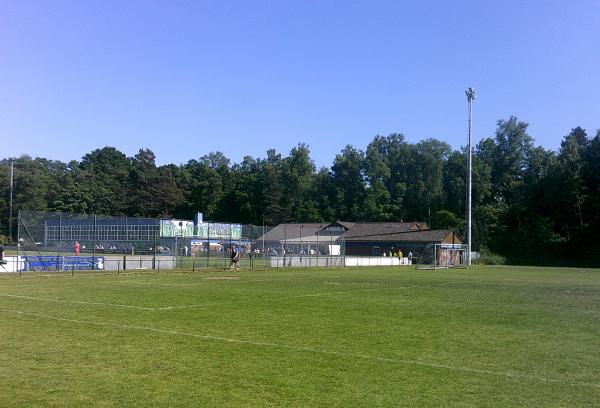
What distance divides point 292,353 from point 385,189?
364 feet

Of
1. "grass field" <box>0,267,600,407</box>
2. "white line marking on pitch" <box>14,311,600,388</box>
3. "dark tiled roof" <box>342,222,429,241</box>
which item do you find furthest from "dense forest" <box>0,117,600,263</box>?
"white line marking on pitch" <box>14,311,600,388</box>

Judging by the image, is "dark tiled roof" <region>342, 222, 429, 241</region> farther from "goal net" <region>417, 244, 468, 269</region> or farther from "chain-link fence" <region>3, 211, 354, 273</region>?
"chain-link fence" <region>3, 211, 354, 273</region>

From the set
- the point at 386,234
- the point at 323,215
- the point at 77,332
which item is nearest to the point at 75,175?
the point at 323,215

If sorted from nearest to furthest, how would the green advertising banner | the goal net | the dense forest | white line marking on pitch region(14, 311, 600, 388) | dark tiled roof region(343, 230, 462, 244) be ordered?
1. white line marking on pitch region(14, 311, 600, 388)
2. the green advertising banner
3. the goal net
4. dark tiled roof region(343, 230, 462, 244)
5. the dense forest

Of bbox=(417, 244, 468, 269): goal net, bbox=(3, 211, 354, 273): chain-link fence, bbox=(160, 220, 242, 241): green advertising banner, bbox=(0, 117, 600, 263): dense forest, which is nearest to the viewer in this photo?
bbox=(3, 211, 354, 273): chain-link fence

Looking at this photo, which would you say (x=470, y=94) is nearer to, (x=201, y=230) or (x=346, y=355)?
(x=201, y=230)

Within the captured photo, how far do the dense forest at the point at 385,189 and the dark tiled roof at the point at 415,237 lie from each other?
20.6 feet

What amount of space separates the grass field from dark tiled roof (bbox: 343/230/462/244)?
61.6m

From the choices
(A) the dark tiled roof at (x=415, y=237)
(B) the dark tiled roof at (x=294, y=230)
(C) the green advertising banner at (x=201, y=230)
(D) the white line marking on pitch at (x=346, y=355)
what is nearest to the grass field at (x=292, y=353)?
(D) the white line marking on pitch at (x=346, y=355)

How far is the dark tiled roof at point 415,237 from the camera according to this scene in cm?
8106

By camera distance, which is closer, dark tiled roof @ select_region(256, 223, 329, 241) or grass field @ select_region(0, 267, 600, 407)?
grass field @ select_region(0, 267, 600, 407)

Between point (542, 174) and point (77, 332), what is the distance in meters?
108

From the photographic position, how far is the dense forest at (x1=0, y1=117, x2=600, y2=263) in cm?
9206

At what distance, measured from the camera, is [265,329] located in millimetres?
13562
